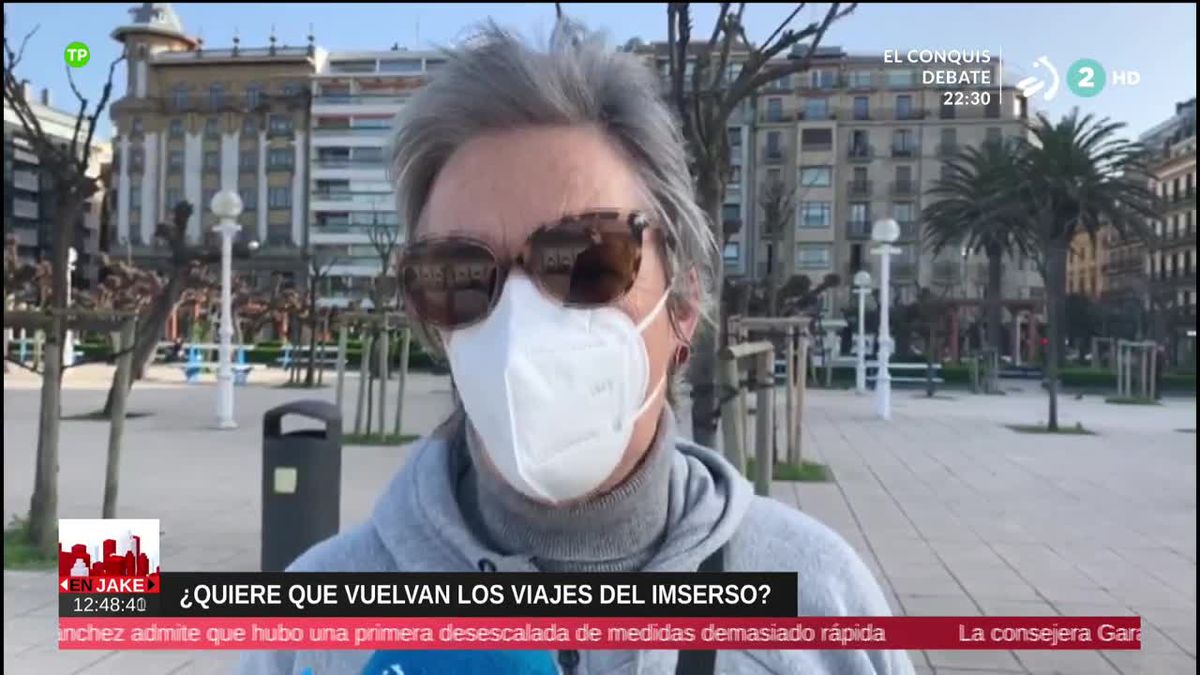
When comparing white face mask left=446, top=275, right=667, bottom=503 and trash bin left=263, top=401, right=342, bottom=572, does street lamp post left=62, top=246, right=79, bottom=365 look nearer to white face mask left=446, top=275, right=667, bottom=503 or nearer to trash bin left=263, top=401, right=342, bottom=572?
trash bin left=263, top=401, right=342, bottom=572

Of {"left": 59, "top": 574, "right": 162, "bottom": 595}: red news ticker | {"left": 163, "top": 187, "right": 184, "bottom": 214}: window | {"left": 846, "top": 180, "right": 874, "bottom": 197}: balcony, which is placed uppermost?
{"left": 163, "top": 187, "right": 184, "bottom": 214}: window

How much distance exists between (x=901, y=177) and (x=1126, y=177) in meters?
0.61

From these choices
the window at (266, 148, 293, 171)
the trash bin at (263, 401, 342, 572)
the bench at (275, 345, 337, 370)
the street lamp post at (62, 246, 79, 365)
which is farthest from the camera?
the bench at (275, 345, 337, 370)

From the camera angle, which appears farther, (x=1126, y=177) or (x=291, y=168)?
(x=1126, y=177)

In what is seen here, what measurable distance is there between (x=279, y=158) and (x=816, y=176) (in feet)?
3.44

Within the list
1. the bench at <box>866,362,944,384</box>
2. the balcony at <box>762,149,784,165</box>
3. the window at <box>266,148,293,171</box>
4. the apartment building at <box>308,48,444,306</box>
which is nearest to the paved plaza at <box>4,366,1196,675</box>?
the apartment building at <box>308,48,444,306</box>

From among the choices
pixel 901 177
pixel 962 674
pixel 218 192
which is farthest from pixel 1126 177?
pixel 218 192

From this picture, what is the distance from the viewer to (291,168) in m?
1.99

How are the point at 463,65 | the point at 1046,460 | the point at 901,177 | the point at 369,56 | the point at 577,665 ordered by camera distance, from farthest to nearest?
the point at 1046,460 < the point at 901,177 < the point at 369,56 < the point at 577,665 < the point at 463,65

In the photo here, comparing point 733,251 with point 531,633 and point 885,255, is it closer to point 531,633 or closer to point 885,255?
point 885,255

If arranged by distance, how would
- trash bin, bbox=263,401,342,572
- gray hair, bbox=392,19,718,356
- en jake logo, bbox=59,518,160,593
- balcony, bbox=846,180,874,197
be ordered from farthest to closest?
trash bin, bbox=263,401,342,572 → balcony, bbox=846,180,874,197 → en jake logo, bbox=59,518,160,593 → gray hair, bbox=392,19,718,356

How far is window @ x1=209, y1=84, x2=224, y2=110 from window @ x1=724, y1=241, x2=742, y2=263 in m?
0.98

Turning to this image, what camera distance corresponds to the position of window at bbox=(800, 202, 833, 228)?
1871 mm

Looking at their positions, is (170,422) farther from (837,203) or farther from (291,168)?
(837,203)
